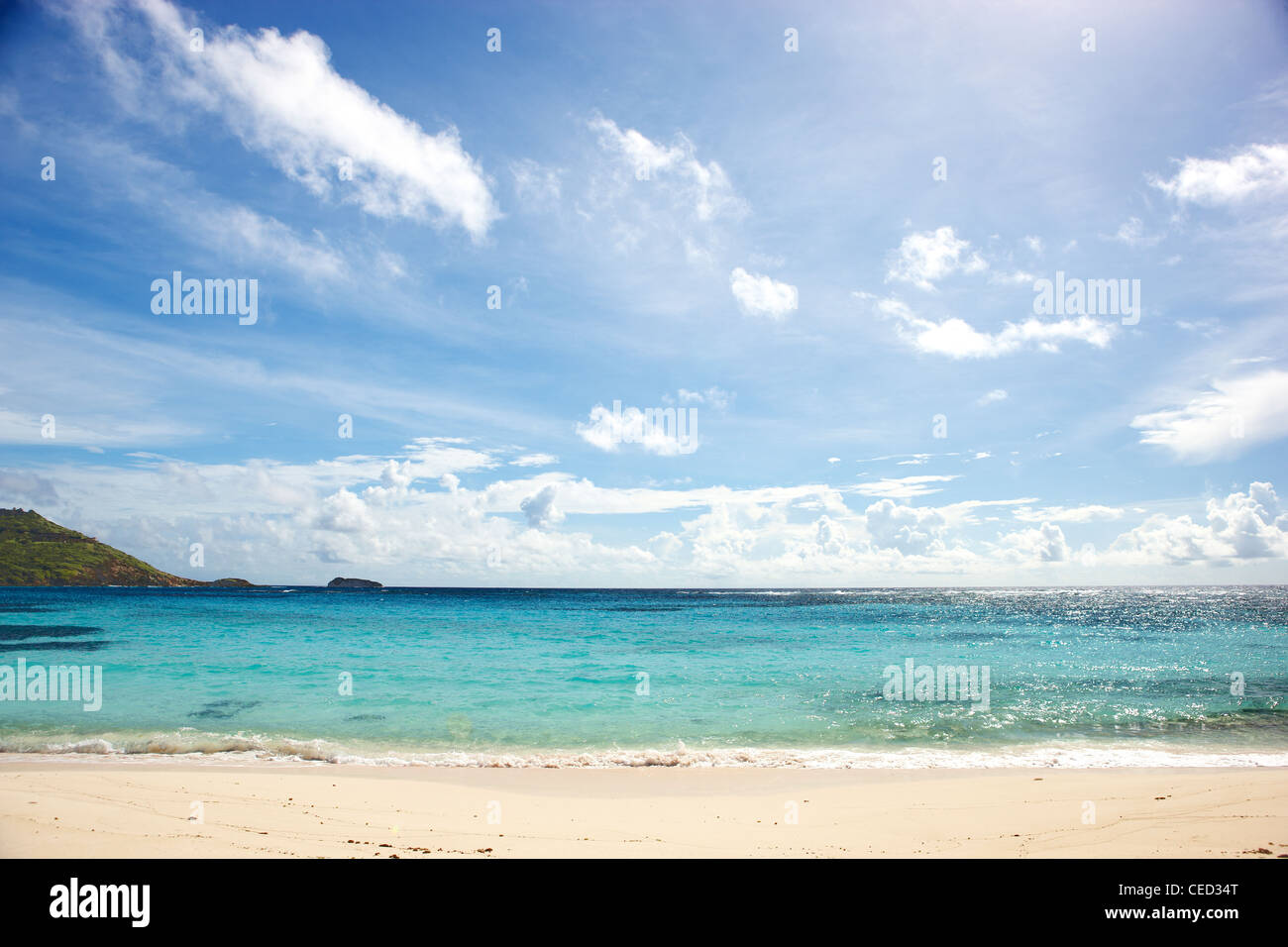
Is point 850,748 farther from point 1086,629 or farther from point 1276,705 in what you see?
point 1086,629

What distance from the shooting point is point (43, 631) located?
36531 mm

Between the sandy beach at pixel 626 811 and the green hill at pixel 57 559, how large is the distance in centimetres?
15849

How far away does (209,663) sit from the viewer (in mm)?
24016

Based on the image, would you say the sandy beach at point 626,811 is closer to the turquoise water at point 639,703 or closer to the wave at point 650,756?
the wave at point 650,756

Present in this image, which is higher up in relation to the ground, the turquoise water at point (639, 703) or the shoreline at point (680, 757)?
the shoreline at point (680, 757)
